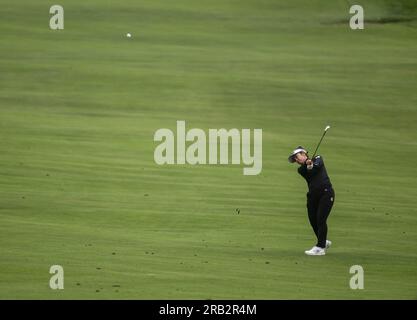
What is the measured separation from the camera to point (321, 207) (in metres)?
15.0

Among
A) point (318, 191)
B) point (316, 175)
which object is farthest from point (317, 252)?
point (316, 175)

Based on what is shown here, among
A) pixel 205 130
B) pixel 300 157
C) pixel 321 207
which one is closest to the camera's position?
pixel 300 157

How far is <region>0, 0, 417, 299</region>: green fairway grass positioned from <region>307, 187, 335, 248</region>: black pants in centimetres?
45

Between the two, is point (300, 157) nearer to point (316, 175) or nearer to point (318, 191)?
point (316, 175)

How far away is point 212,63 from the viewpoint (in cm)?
3041

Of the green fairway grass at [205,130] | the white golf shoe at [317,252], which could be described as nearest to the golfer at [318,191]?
the white golf shoe at [317,252]

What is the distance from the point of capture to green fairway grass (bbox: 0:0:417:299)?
14.6 m

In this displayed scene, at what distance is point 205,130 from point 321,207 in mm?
10396

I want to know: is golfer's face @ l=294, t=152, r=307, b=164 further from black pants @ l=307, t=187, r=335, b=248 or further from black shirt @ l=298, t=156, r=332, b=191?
black pants @ l=307, t=187, r=335, b=248

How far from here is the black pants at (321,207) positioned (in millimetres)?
14992

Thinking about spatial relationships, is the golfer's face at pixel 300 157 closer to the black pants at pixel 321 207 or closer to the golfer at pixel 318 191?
the golfer at pixel 318 191

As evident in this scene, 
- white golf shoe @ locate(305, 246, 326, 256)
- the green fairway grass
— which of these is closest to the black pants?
white golf shoe @ locate(305, 246, 326, 256)
